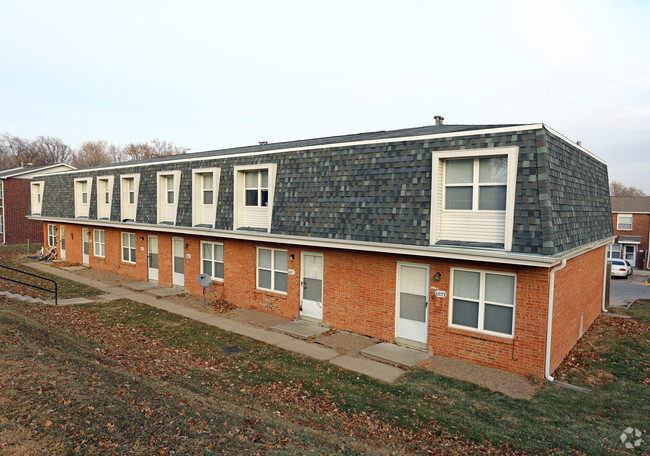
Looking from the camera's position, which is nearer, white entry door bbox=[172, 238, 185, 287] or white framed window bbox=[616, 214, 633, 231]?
A: white entry door bbox=[172, 238, 185, 287]

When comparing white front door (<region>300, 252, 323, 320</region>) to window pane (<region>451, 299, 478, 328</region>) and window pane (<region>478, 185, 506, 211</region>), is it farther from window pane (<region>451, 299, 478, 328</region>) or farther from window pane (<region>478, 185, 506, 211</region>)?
window pane (<region>478, 185, 506, 211</region>)

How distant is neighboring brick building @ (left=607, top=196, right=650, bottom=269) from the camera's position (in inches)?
1430

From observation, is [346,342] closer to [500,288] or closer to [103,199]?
[500,288]

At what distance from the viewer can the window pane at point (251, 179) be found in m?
14.6

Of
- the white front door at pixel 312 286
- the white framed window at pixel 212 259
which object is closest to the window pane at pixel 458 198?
the white front door at pixel 312 286

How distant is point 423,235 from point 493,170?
2.24 metres

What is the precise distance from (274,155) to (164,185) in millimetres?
6951

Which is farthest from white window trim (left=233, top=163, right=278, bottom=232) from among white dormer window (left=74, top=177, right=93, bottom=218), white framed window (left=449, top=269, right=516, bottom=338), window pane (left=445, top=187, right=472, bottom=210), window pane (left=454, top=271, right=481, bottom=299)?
white dormer window (left=74, top=177, right=93, bottom=218)

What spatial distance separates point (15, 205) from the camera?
37.6m

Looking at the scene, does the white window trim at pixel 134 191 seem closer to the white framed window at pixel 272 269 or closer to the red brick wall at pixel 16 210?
the white framed window at pixel 272 269

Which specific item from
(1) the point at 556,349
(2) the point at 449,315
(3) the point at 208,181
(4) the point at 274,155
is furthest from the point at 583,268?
(3) the point at 208,181

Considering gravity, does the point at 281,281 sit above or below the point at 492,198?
below

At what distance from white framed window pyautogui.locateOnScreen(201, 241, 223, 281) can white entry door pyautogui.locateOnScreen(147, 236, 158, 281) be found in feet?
13.2

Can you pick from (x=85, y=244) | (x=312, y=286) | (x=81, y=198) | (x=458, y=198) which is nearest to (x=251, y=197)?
(x=312, y=286)
